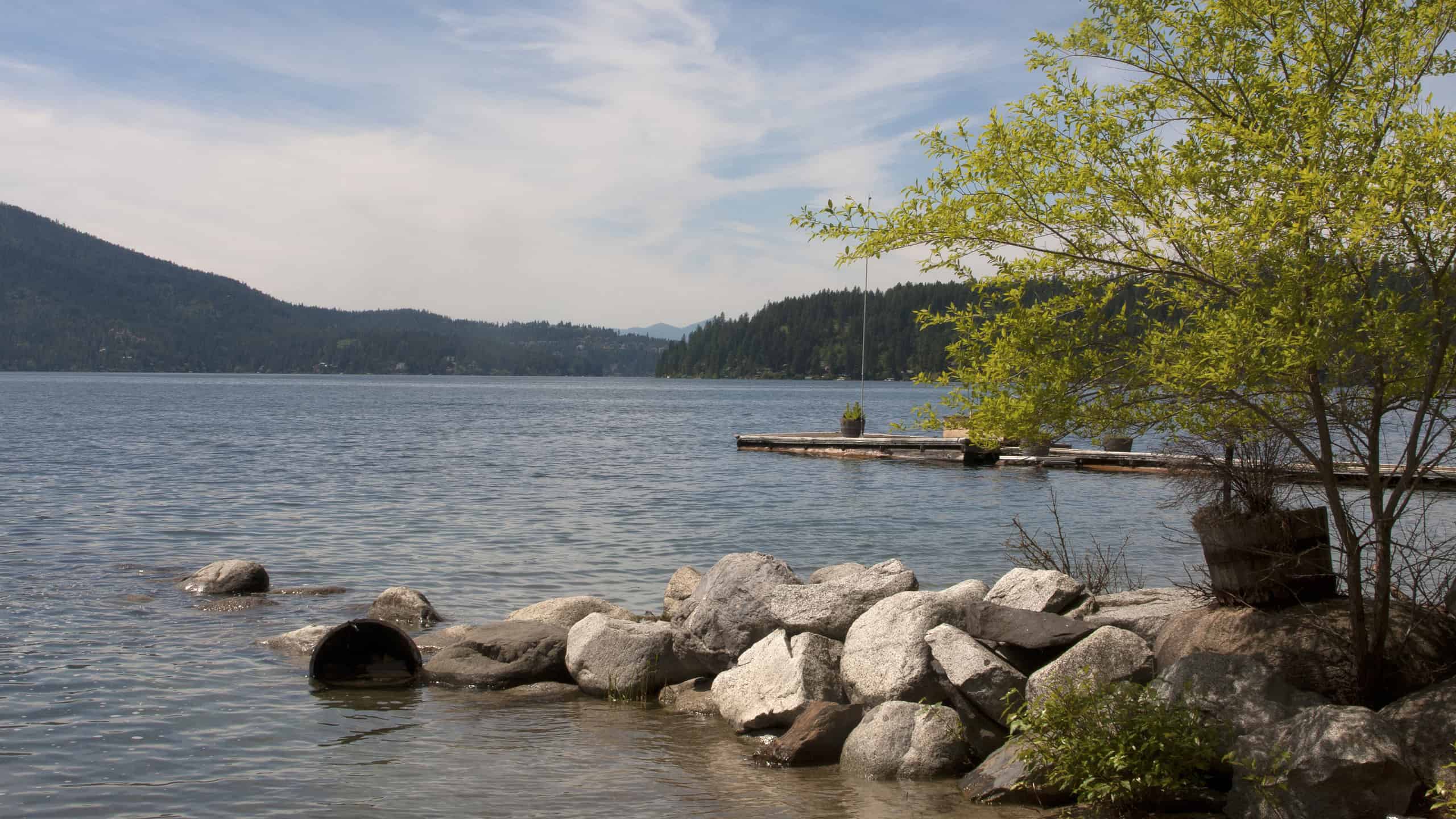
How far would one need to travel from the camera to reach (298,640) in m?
13.1

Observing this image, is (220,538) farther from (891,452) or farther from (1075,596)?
(891,452)

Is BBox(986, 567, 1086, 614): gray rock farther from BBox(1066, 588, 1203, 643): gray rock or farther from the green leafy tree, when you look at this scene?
the green leafy tree

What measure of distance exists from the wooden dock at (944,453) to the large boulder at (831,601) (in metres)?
25.0

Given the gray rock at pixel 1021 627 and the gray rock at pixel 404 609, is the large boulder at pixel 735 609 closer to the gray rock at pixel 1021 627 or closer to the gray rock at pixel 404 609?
the gray rock at pixel 1021 627

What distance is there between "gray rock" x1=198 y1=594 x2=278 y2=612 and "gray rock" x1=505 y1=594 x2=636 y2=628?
4273mm

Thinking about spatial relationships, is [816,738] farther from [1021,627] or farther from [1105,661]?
[1105,661]

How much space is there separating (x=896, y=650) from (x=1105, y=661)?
177cm

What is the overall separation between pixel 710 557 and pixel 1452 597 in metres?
13.4

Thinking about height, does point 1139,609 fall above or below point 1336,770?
above

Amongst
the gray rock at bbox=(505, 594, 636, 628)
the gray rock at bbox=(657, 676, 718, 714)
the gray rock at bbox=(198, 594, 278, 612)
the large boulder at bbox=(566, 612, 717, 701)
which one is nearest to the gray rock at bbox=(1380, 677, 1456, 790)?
the gray rock at bbox=(657, 676, 718, 714)

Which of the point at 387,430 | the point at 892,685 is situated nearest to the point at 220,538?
the point at 892,685

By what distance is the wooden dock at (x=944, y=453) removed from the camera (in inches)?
1457

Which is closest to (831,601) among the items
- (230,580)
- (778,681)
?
(778,681)

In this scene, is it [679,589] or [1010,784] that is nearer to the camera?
[1010,784]
